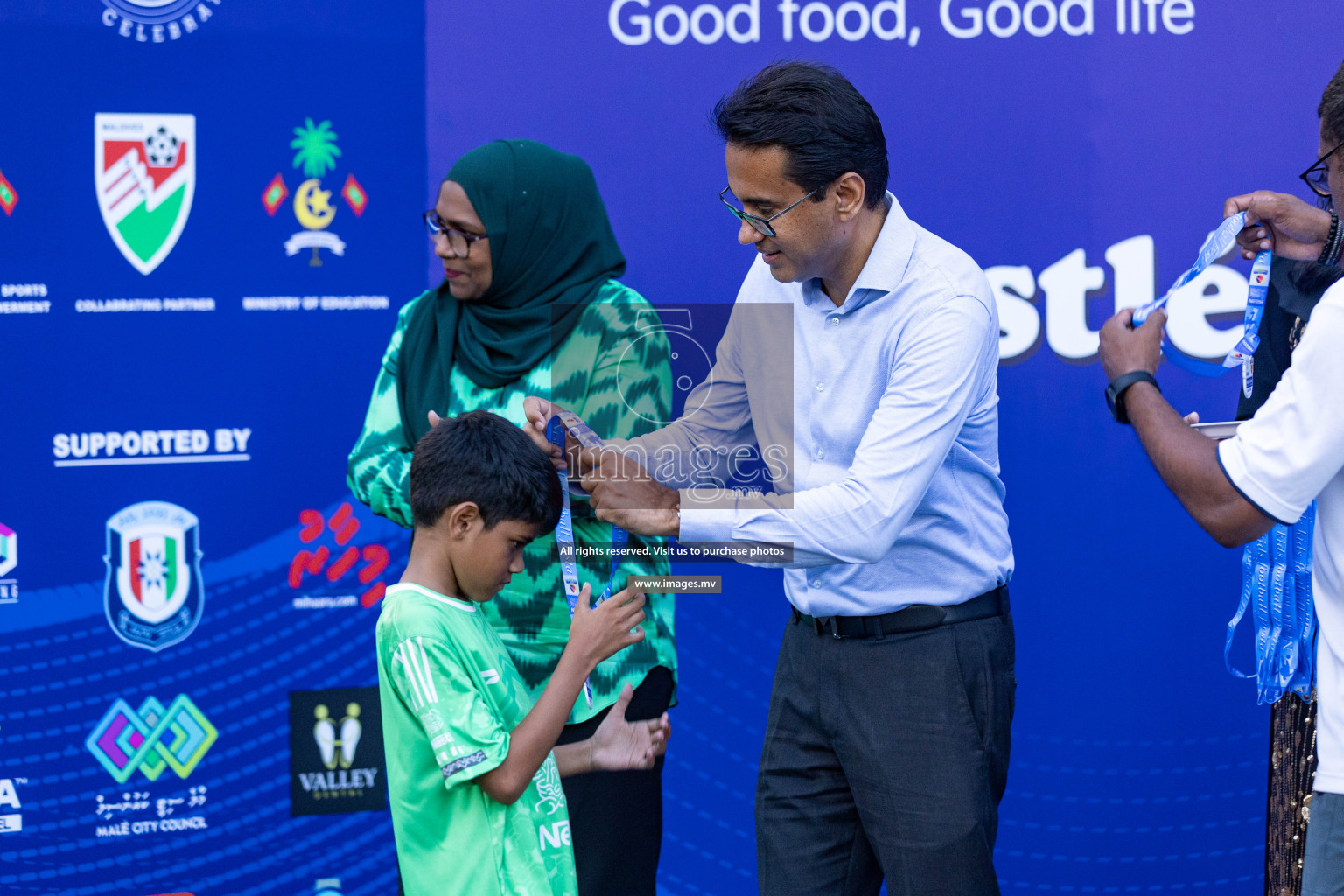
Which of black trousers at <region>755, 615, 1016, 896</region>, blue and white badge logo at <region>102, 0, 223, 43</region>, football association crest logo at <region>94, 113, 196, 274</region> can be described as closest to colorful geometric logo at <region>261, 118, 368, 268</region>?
football association crest logo at <region>94, 113, 196, 274</region>

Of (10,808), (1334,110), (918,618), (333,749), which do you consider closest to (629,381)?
(918,618)

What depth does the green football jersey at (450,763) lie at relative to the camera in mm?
1520

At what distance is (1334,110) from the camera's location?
1.46 metres

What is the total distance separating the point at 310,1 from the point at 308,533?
49.2 inches

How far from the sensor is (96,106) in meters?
2.58

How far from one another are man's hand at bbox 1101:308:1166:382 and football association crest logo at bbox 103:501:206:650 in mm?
2057

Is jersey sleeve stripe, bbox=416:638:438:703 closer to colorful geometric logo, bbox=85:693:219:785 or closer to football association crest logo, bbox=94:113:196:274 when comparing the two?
colorful geometric logo, bbox=85:693:219:785

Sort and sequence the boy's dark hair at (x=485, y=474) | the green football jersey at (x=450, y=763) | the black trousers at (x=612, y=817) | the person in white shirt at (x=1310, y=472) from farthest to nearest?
1. the black trousers at (x=612, y=817)
2. the boy's dark hair at (x=485, y=474)
3. the green football jersey at (x=450, y=763)
4. the person in white shirt at (x=1310, y=472)

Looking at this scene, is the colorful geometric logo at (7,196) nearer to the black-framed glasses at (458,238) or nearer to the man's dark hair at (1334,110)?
the black-framed glasses at (458,238)

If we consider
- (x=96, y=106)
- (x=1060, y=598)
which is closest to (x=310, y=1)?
(x=96, y=106)

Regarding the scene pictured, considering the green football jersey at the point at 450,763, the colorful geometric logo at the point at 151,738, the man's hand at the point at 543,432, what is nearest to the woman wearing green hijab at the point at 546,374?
the man's hand at the point at 543,432

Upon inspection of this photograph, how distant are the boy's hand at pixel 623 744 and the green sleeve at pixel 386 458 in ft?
1.99

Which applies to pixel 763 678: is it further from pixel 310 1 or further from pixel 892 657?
pixel 310 1

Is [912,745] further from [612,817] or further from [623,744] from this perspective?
[612,817]
